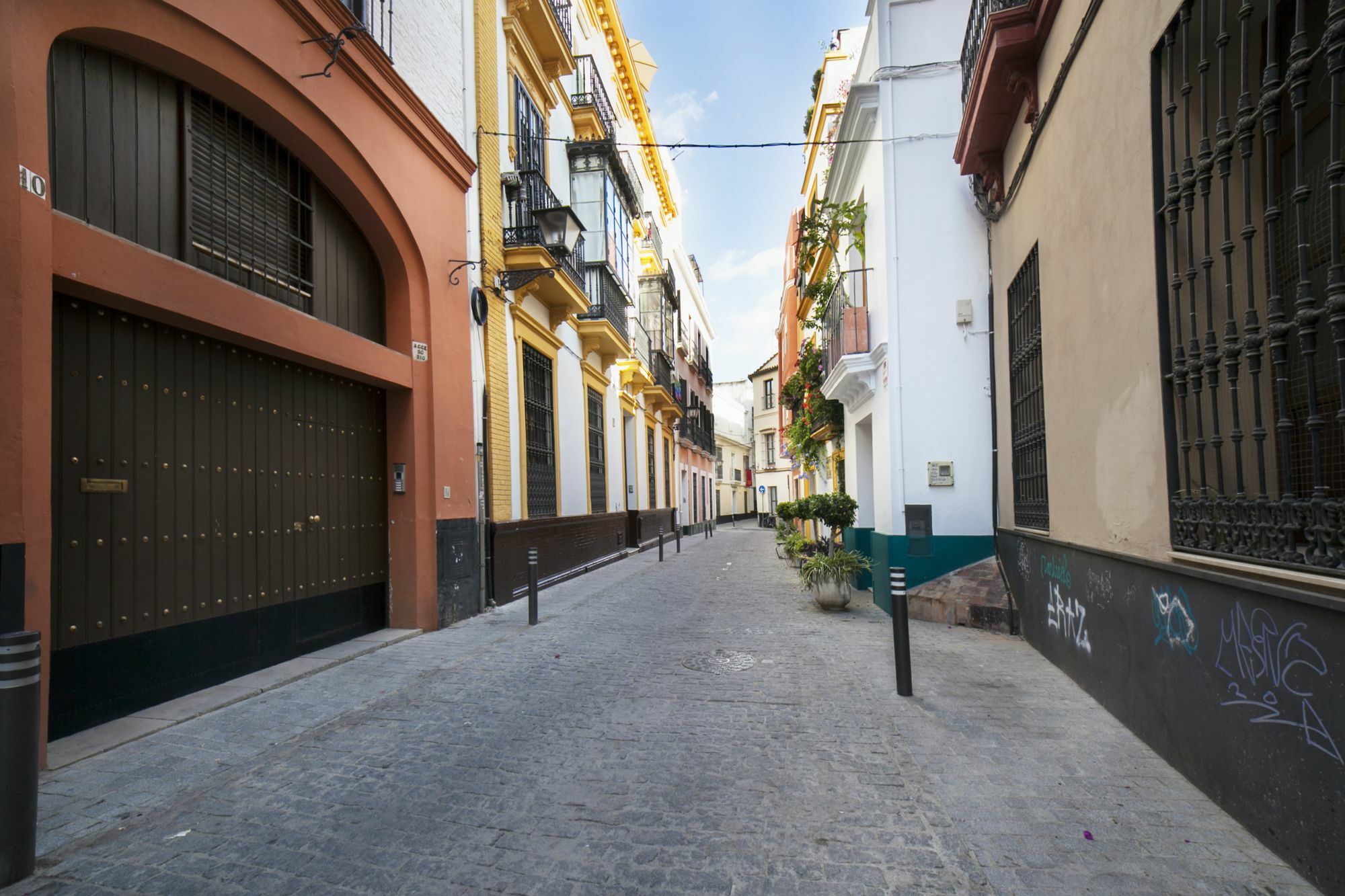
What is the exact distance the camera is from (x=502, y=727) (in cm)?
463

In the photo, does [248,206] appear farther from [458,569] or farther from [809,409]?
[809,409]

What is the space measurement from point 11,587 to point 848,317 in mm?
9076

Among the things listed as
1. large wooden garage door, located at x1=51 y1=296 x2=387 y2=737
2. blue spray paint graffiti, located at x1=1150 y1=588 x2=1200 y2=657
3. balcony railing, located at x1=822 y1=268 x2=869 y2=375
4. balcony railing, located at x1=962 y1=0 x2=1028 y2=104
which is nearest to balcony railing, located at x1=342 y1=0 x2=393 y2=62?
large wooden garage door, located at x1=51 y1=296 x2=387 y2=737

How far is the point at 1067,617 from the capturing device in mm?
5660

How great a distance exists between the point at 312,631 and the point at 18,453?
3.43 metres

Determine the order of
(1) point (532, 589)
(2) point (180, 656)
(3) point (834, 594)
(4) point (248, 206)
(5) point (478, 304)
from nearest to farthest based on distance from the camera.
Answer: (2) point (180, 656) → (4) point (248, 206) → (1) point (532, 589) → (3) point (834, 594) → (5) point (478, 304)

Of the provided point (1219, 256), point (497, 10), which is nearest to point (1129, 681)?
point (1219, 256)

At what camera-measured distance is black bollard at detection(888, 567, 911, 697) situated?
5.24 metres

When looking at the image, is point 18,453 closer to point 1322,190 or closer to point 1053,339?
point 1322,190

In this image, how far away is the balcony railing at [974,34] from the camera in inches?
263

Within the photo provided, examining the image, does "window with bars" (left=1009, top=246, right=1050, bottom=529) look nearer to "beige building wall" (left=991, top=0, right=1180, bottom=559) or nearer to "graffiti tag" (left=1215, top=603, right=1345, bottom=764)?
"beige building wall" (left=991, top=0, right=1180, bottom=559)

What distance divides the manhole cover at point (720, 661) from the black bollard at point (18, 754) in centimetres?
437

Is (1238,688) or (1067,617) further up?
(1238,688)

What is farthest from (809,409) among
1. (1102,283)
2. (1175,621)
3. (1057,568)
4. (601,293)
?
(1175,621)
